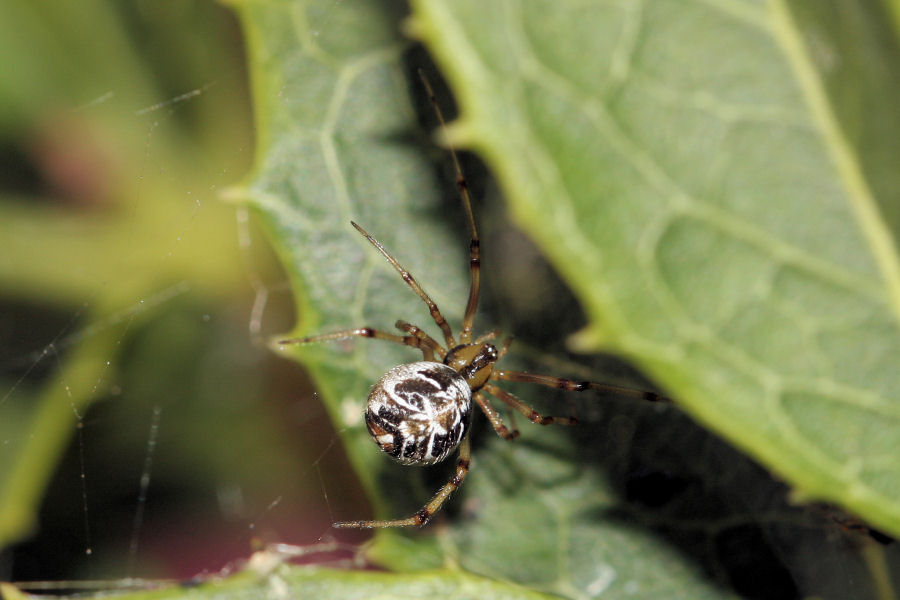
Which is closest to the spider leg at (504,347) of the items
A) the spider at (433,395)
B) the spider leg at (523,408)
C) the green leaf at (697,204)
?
the spider at (433,395)

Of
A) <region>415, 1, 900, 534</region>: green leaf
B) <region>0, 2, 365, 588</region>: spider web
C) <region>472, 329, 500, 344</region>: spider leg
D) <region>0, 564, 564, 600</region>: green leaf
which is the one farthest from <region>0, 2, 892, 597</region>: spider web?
<region>415, 1, 900, 534</region>: green leaf

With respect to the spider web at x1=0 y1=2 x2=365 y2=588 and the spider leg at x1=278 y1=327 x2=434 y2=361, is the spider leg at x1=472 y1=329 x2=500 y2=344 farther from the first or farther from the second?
the spider web at x1=0 y1=2 x2=365 y2=588

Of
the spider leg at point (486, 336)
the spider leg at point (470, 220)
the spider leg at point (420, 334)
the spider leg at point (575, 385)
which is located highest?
the spider leg at point (470, 220)

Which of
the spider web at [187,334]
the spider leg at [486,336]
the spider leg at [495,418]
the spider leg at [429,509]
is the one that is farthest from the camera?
the spider leg at [486,336]

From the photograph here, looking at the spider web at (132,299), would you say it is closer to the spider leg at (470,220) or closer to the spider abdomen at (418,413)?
the spider abdomen at (418,413)

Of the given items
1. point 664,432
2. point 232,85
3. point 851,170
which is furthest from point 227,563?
point 851,170

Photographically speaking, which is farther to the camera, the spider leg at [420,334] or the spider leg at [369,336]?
the spider leg at [420,334]

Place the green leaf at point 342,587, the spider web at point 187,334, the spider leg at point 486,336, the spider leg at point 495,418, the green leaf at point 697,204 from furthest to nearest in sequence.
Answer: the spider leg at point 486,336 < the spider leg at point 495,418 < the spider web at point 187,334 < the green leaf at point 342,587 < the green leaf at point 697,204
